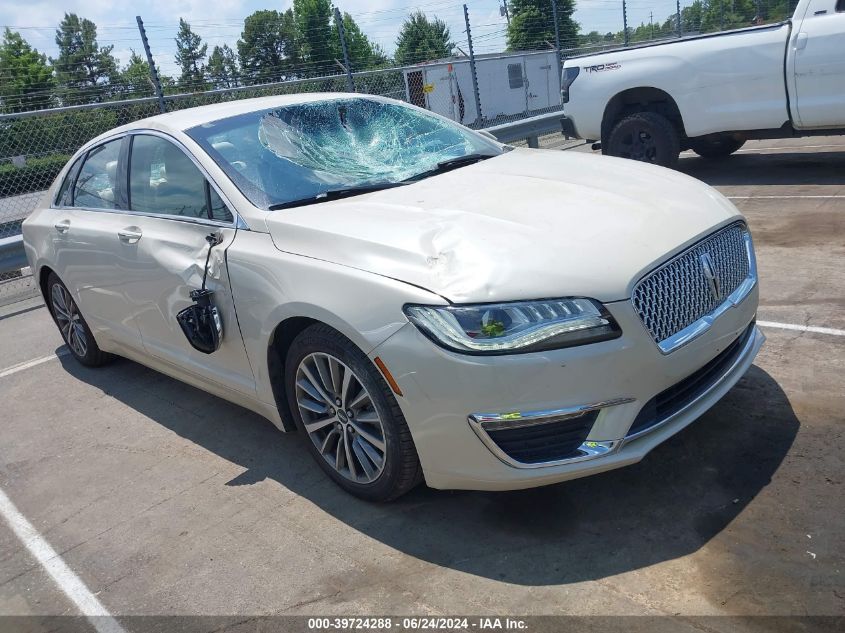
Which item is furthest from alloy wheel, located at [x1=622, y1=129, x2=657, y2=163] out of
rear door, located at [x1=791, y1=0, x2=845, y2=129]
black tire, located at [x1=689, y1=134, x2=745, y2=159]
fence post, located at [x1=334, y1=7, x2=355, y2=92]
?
fence post, located at [x1=334, y1=7, x2=355, y2=92]

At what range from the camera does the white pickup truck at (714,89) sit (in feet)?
25.5

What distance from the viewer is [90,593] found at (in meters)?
3.15

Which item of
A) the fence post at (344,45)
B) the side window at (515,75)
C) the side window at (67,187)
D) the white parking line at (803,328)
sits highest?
the fence post at (344,45)

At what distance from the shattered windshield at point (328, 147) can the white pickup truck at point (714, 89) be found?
15.7 feet

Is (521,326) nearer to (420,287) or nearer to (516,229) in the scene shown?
(420,287)

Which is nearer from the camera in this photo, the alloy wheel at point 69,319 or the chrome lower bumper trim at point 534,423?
the chrome lower bumper trim at point 534,423

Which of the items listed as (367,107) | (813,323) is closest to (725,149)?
(813,323)

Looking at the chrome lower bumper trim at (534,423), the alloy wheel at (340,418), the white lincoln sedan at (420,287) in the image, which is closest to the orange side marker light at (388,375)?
the white lincoln sedan at (420,287)

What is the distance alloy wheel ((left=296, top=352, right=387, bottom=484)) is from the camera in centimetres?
323

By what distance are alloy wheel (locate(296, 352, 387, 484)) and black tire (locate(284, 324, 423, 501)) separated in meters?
0.02

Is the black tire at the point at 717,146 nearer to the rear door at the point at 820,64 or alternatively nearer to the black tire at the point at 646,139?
the black tire at the point at 646,139

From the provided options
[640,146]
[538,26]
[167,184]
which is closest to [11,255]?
[167,184]

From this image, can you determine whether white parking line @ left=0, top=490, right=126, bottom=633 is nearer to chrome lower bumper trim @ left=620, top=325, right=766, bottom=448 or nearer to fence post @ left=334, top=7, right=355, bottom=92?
chrome lower bumper trim @ left=620, top=325, right=766, bottom=448

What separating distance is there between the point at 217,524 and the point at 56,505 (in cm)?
98
